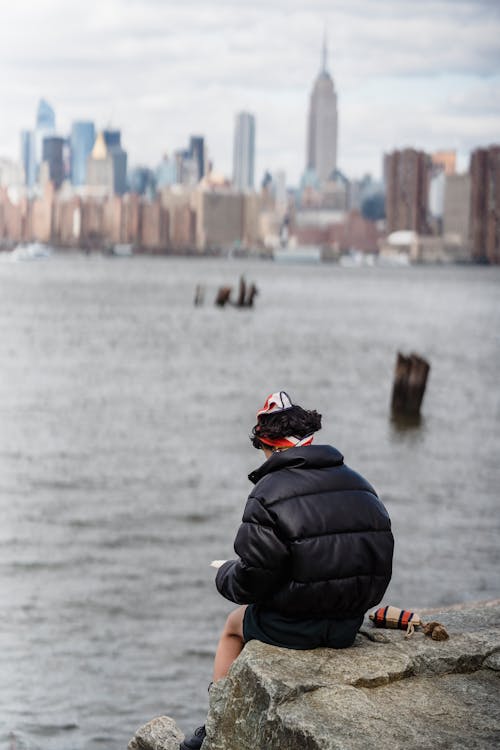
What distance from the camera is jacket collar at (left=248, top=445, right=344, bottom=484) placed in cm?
511

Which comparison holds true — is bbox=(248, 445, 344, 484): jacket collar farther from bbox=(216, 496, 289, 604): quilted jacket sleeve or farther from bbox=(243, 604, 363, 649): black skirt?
bbox=(243, 604, 363, 649): black skirt

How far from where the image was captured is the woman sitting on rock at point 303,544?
504 centimetres

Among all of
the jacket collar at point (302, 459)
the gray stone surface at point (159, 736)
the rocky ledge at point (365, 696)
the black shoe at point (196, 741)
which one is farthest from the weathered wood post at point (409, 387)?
the jacket collar at point (302, 459)

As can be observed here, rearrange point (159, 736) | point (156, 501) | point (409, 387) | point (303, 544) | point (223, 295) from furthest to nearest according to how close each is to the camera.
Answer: point (223, 295), point (409, 387), point (156, 501), point (159, 736), point (303, 544)

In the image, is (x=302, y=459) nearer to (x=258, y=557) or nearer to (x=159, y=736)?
(x=258, y=557)

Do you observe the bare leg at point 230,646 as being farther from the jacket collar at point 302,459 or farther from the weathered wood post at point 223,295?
the weathered wood post at point 223,295

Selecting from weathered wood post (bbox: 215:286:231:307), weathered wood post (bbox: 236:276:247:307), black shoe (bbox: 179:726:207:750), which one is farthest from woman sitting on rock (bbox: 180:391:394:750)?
weathered wood post (bbox: 215:286:231:307)

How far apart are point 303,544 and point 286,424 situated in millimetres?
540

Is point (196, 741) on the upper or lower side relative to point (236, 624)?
lower

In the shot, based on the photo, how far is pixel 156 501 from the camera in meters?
17.3

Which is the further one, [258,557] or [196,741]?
[196,741]

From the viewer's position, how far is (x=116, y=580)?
513 inches

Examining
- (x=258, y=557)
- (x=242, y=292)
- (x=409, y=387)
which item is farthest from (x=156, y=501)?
(x=242, y=292)

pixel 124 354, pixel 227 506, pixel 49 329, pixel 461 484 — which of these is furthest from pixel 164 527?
pixel 49 329
